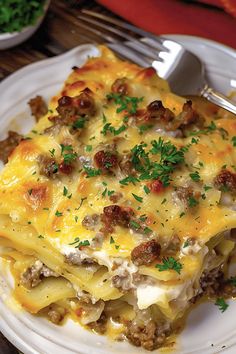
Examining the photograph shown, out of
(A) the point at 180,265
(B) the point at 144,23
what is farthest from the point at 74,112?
(B) the point at 144,23

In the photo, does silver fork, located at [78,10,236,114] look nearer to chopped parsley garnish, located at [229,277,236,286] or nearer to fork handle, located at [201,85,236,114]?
fork handle, located at [201,85,236,114]

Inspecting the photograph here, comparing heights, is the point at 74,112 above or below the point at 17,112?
above

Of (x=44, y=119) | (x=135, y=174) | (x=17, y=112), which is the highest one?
(x=135, y=174)

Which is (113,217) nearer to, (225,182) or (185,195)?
(185,195)

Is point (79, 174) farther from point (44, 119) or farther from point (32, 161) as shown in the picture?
point (44, 119)

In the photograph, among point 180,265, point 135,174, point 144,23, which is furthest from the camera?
point 144,23

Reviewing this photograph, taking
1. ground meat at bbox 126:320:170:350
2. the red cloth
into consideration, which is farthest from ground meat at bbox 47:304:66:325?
the red cloth

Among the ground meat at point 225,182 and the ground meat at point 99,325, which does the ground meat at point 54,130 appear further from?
the ground meat at point 99,325
